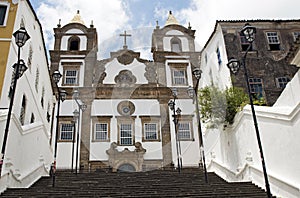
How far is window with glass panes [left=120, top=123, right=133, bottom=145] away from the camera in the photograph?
22938mm

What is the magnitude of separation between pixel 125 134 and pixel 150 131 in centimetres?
173

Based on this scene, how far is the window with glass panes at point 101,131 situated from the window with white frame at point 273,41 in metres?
11.7

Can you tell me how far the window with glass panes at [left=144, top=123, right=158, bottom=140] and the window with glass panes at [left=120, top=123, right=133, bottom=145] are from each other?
107 cm

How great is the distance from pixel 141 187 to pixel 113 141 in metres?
12.8

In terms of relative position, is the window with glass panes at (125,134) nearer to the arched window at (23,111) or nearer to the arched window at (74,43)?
the arched window at (74,43)

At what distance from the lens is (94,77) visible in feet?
84.6

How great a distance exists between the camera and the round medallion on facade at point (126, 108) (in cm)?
2395

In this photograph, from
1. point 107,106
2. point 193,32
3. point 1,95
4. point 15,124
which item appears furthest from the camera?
point 193,32

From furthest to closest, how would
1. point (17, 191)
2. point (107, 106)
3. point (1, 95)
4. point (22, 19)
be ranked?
point (107, 106) < point (22, 19) < point (1, 95) < point (17, 191)

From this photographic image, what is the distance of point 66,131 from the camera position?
75.2 ft

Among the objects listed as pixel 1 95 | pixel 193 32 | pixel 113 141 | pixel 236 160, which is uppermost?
pixel 193 32

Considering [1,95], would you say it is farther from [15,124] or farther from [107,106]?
[107,106]

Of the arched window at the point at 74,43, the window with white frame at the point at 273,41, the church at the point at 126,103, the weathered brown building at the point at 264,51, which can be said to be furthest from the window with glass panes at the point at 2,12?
the window with white frame at the point at 273,41

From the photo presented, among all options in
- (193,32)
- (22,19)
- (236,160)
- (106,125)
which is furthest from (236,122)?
(193,32)
